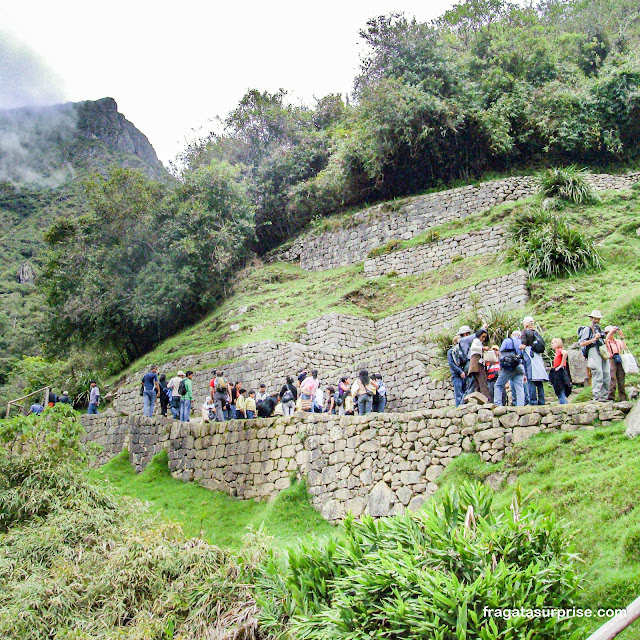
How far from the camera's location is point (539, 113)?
2553 centimetres

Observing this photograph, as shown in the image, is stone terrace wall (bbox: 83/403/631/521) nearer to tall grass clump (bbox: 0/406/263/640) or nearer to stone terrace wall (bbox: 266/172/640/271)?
tall grass clump (bbox: 0/406/263/640)

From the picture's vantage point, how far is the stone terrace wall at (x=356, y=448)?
919 cm

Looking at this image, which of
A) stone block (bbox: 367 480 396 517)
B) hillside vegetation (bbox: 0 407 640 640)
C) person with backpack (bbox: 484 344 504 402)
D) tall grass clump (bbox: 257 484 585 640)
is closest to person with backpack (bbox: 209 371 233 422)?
hillside vegetation (bbox: 0 407 640 640)

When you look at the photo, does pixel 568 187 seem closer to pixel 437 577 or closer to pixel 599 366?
pixel 599 366

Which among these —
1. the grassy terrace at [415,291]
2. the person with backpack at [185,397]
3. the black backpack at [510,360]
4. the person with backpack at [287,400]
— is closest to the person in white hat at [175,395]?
the person with backpack at [185,397]

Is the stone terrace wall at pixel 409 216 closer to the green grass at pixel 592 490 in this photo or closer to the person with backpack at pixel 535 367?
the person with backpack at pixel 535 367

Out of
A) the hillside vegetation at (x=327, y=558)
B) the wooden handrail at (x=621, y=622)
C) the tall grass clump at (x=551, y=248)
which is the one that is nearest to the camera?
the wooden handrail at (x=621, y=622)

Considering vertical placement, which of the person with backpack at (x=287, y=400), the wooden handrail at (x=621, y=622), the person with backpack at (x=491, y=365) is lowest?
the wooden handrail at (x=621, y=622)

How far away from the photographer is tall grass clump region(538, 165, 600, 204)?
2036 centimetres

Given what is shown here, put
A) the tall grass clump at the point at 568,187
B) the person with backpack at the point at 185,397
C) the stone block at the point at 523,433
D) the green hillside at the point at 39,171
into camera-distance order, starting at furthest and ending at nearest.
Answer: the green hillside at the point at 39,171, the tall grass clump at the point at 568,187, the person with backpack at the point at 185,397, the stone block at the point at 523,433

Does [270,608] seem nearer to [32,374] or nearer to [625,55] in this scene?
[32,374]

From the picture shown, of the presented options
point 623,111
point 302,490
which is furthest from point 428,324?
point 623,111

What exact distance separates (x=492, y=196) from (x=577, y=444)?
17478 millimetres

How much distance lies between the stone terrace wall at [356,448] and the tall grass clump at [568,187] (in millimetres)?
12871
